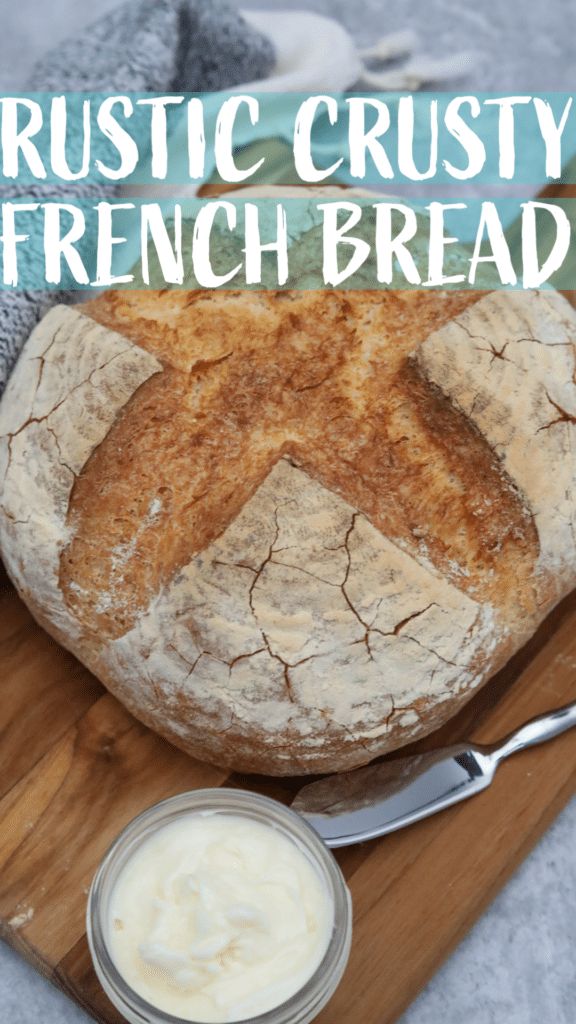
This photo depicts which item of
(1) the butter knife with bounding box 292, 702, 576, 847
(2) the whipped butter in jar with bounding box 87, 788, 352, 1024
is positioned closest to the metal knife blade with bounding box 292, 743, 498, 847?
(1) the butter knife with bounding box 292, 702, 576, 847

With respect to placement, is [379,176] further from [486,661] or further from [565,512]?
[486,661]

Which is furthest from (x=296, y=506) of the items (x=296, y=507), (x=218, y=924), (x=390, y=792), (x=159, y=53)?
(x=159, y=53)

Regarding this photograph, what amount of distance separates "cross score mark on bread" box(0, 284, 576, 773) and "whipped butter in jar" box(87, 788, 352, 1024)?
0.54 feet

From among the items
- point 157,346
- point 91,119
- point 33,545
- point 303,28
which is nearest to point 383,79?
point 303,28

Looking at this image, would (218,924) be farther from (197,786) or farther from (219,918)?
(197,786)

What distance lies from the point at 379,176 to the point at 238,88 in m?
0.30

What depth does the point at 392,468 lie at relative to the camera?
1580mm

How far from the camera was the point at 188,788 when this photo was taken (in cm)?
164

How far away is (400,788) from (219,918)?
14.0 inches

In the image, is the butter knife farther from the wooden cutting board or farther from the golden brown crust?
the golden brown crust

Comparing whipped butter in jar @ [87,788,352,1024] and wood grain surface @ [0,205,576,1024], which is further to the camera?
wood grain surface @ [0,205,576,1024]

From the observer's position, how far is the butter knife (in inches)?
61.4

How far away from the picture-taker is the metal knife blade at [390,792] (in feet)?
5.11

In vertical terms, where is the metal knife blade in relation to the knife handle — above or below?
below
